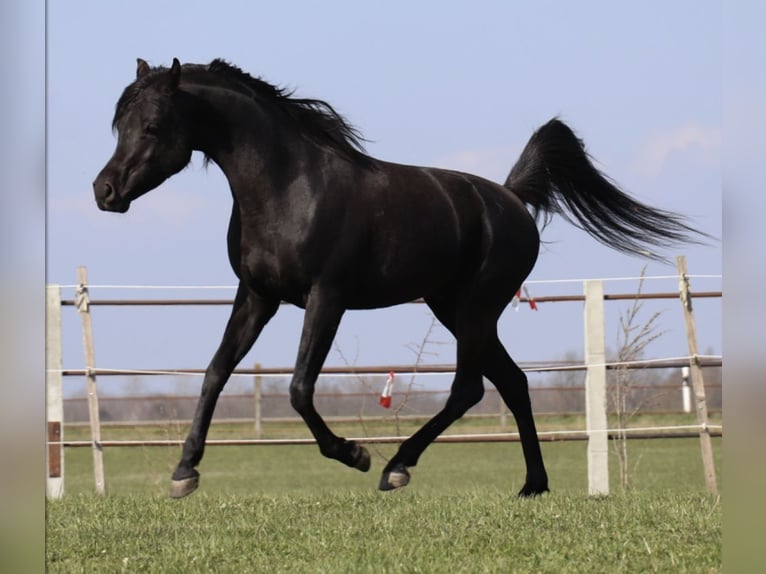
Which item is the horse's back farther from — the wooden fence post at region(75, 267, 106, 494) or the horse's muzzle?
the wooden fence post at region(75, 267, 106, 494)

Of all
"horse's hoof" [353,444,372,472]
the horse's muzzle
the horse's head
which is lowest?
"horse's hoof" [353,444,372,472]

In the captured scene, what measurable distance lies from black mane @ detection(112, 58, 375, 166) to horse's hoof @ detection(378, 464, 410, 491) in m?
1.44

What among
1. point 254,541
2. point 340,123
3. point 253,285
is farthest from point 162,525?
point 340,123

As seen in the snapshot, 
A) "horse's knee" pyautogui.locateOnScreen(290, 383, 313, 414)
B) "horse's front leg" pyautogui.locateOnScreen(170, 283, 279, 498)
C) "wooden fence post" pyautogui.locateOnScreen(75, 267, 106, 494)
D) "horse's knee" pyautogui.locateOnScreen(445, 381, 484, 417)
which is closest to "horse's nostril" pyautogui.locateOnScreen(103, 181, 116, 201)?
"horse's front leg" pyautogui.locateOnScreen(170, 283, 279, 498)

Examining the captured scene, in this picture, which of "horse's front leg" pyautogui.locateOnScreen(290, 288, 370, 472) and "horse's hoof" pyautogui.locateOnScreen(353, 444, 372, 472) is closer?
"horse's front leg" pyautogui.locateOnScreen(290, 288, 370, 472)

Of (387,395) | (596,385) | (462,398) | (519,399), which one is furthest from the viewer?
(596,385)

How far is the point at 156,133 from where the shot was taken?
183 inches

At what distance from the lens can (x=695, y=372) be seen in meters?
7.77

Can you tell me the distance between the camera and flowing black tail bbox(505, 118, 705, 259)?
20.0 ft

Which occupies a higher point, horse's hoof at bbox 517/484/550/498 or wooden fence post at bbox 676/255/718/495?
wooden fence post at bbox 676/255/718/495

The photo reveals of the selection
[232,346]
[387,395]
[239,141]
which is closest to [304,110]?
[239,141]

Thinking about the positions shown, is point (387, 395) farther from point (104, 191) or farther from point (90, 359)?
point (104, 191)

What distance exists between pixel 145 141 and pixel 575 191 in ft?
8.64

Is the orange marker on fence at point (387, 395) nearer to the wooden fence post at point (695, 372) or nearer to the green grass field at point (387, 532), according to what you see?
the green grass field at point (387, 532)
